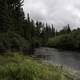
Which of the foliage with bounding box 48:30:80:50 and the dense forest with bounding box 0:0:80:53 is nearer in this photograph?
the dense forest with bounding box 0:0:80:53

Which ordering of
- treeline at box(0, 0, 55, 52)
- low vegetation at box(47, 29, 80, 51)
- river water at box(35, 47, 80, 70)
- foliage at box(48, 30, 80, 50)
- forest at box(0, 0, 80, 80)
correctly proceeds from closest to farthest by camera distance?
forest at box(0, 0, 80, 80), river water at box(35, 47, 80, 70), treeline at box(0, 0, 55, 52), low vegetation at box(47, 29, 80, 51), foliage at box(48, 30, 80, 50)

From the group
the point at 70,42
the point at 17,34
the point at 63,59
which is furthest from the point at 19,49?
the point at 70,42

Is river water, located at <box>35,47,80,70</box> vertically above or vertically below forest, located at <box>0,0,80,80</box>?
below

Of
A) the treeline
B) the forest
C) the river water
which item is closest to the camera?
the forest

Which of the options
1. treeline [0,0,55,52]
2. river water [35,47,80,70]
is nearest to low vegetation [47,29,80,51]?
treeline [0,0,55,52]

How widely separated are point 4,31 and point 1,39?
317 inches

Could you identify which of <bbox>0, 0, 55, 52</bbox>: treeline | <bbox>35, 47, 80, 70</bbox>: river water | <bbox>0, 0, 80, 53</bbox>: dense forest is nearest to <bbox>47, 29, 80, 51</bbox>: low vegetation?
<bbox>0, 0, 80, 53</bbox>: dense forest

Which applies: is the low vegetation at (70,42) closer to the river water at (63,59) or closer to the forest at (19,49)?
the forest at (19,49)

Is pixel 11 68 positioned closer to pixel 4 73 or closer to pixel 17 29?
pixel 4 73

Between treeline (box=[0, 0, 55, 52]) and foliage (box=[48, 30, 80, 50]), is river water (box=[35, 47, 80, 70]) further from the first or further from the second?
foliage (box=[48, 30, 80, 50])

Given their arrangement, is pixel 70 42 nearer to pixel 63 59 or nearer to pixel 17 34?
pixel 17 34

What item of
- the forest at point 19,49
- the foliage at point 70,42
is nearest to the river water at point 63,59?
the forest at point 19,49

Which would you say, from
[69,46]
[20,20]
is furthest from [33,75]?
[69,46]

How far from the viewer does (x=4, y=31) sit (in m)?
41.8
